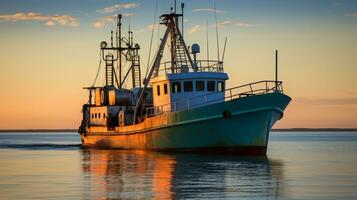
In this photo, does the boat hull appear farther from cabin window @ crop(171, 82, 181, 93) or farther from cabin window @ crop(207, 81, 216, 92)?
cabin window @ crop(207, 81, 216, 92)

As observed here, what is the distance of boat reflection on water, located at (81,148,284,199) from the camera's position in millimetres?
20250

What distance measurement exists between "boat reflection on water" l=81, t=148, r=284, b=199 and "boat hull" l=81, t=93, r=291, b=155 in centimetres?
106

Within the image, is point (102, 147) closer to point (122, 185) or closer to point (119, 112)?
point (119, 112)

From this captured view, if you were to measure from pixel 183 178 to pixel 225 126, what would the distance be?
40.4ft

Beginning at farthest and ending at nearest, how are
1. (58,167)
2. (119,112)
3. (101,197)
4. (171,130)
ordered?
(119,112)
(171,130)
(58,167)
(101,197)

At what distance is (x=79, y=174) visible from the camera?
2806cm

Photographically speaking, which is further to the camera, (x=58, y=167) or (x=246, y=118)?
(x=246, y=118)

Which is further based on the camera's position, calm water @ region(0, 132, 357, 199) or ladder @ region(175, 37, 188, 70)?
ladder @ region(175, 37, 188, 70)

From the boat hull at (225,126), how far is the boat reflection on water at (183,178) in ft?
3.49

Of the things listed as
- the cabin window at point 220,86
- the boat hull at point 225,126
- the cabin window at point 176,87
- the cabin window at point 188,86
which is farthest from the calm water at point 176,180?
the cabin window at point 220,86

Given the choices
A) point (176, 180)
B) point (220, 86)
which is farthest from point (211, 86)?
point (176, 180)

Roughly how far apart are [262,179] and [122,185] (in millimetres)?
5153

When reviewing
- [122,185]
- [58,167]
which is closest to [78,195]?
[122,185]

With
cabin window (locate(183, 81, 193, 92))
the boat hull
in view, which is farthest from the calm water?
cabin window (locate(183, 81, 193, 92))
